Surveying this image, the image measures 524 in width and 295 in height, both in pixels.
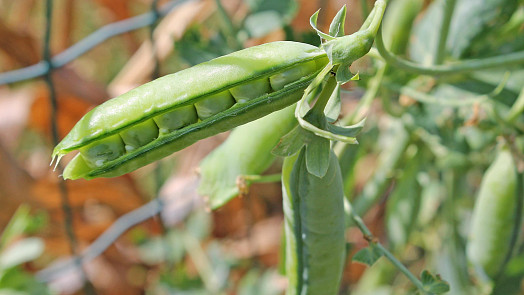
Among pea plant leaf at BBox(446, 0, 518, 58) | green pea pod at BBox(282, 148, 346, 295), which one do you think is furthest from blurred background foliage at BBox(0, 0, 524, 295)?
green pea pod at BBox(282, 148, 346, 295)

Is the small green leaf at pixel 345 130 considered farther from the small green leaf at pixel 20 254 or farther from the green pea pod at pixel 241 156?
the small green leaf at pixel 20 254

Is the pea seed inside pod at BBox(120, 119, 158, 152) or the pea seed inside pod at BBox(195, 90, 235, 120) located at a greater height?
the pea seed inside pod at BBox(120, 119, 158, 152)

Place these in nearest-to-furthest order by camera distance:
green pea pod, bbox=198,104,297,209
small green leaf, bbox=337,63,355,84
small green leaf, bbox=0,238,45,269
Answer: small green leaf, bbox=337,63,355,84 → green pea pod, bbox=198,104,297,209 → small green leaf, bbox=0,238,45,269

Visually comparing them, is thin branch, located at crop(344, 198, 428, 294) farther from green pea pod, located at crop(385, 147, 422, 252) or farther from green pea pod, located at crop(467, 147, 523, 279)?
green pea pod, located at crop(385, 147, 422, 252)

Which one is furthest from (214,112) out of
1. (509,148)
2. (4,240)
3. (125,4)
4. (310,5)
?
(125,4)

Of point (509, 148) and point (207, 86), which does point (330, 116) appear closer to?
point (207, 86)

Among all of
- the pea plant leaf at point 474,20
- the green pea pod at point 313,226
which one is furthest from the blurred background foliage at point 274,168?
the green pea pod at point 313,226

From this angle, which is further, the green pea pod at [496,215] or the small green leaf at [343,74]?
the green pea pod at [496,215]

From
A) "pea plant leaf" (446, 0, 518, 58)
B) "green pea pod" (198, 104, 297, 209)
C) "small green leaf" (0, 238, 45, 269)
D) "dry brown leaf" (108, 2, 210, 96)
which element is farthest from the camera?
"dry brown leaf" (108, 2, 210, 96)
